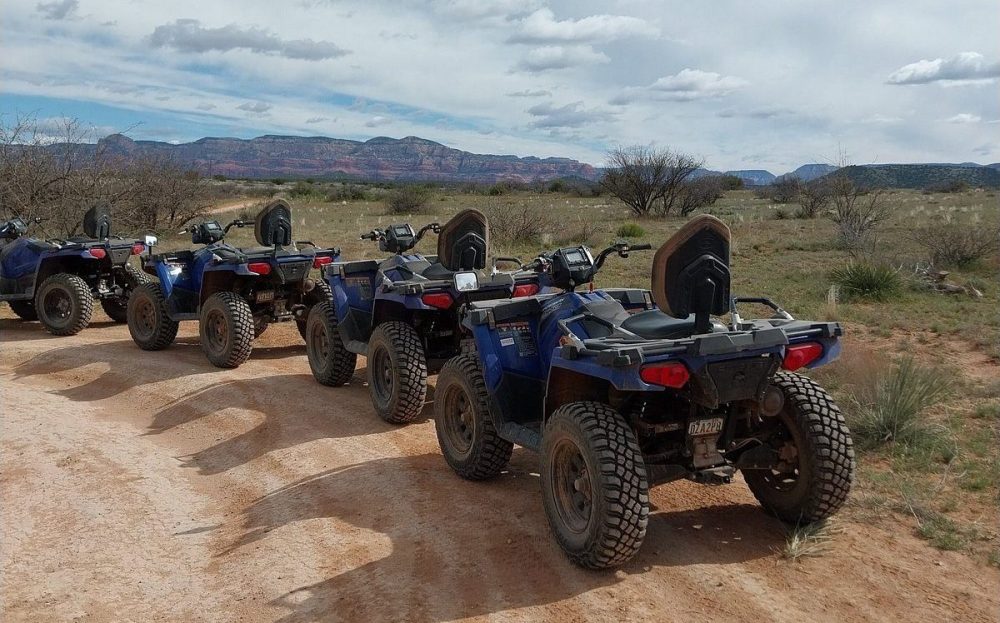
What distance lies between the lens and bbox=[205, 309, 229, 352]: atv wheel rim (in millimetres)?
9023

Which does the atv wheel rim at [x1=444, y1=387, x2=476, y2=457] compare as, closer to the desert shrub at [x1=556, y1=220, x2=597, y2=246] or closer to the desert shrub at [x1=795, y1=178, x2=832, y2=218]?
the desert shrub at [x1=556, y1=220, x2=597, y2=246]

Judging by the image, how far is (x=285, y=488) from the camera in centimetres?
550

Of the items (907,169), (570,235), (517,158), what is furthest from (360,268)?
(517,158)

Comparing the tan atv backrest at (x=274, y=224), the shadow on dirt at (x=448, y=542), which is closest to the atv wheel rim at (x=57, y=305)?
the tan atv backrest at (x=274, y=224)

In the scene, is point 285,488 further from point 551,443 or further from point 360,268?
point 360,268

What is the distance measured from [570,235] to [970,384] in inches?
580

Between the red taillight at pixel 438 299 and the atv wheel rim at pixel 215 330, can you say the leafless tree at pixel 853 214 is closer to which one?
the red taillight at pixel 438 299

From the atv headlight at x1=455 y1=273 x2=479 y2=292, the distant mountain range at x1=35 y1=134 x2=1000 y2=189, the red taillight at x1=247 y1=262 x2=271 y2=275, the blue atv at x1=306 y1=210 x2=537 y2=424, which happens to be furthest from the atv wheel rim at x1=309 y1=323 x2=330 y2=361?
the distant mountain range at x1=35 y1=134 x2=1000 y2=189

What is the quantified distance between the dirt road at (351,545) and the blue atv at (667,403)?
1.05 ft

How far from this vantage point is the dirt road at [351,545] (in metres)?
3.85

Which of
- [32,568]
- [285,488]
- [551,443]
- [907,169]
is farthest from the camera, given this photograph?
[907,169]

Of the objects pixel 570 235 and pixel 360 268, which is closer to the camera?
pixel 360 268

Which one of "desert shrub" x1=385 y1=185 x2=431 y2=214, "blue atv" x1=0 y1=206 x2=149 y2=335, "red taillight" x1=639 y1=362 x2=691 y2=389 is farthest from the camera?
"desert shrub" x1=385 y1=185 x2=431 y2=214

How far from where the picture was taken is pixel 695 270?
3.86 m
